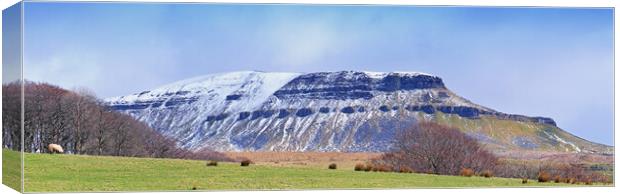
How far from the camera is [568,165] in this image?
38.6m

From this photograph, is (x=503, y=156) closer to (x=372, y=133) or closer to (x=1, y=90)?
(x=372, y=133)

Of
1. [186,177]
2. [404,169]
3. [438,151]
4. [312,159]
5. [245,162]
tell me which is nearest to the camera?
[186,177]

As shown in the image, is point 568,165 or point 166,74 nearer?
point 166,74

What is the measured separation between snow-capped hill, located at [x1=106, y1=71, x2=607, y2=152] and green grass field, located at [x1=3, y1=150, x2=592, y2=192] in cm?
95

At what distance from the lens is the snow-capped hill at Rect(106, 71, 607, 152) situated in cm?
3675

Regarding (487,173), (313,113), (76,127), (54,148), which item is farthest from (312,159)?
(54,148)

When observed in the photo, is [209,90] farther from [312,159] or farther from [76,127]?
[76,127]

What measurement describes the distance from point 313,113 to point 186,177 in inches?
158

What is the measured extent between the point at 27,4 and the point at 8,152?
3108mm

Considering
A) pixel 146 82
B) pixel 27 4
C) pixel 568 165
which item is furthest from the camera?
Result: pixel 568 165

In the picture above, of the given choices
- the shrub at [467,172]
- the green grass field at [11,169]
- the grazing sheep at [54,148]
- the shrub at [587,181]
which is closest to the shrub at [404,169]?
the shrub at [467,172]

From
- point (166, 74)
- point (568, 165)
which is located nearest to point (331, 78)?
point (166, 74)

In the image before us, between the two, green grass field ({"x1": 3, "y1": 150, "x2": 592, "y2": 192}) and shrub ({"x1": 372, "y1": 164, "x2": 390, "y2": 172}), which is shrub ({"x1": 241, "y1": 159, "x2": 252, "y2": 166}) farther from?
shrub ({"x1": 372, "y1": 164, "x2": 390, "y2": 172})

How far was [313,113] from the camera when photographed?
38.2 m
